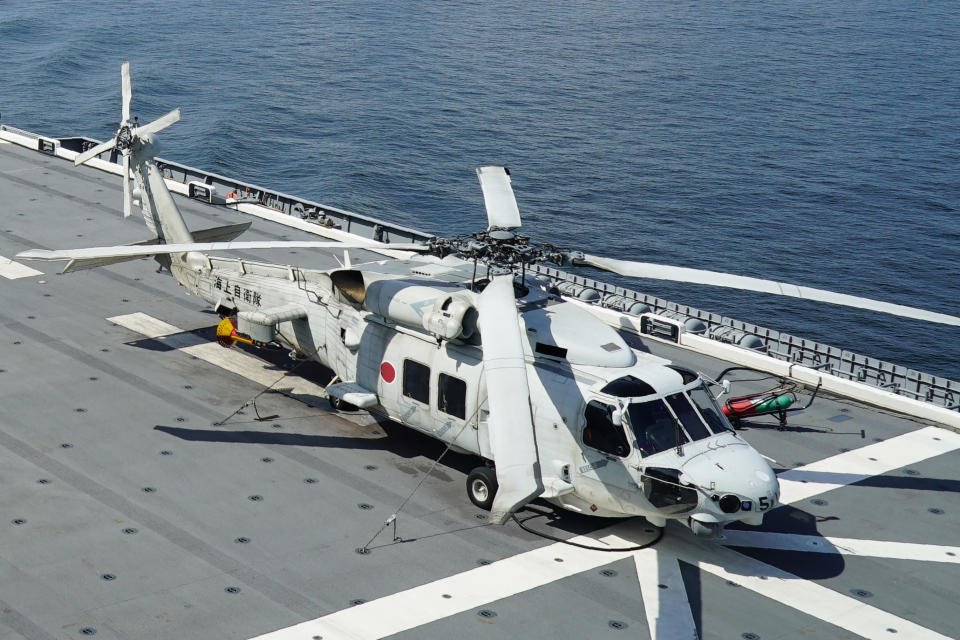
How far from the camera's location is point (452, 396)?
1706 cm

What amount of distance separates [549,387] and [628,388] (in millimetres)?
1300

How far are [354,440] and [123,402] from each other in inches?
183

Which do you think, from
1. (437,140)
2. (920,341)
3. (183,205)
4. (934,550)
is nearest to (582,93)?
(437,140)

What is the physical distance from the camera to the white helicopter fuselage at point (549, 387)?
14.8m

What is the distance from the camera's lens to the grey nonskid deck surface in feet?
45.1

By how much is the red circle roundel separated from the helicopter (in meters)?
0.03

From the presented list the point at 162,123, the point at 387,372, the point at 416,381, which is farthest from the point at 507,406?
the point at 162,123

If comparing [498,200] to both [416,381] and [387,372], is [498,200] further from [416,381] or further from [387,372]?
[387,372]

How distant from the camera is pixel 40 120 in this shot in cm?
6088

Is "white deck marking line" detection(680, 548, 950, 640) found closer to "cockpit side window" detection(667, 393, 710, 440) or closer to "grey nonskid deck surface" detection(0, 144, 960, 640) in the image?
"grey nonskid deck surface" detection(0, 144, 960, 640)

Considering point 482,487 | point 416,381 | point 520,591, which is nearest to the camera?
point 520,591

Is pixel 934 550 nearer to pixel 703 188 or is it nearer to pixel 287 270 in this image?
pixel 287 270

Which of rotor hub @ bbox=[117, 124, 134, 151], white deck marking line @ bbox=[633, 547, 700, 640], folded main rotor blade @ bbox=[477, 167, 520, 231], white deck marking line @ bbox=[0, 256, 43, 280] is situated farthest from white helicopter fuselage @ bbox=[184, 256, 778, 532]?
white deck marking line @ bbox=[0, 256, 43, 280]

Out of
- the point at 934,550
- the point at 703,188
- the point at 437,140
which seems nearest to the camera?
the point at 934,550
